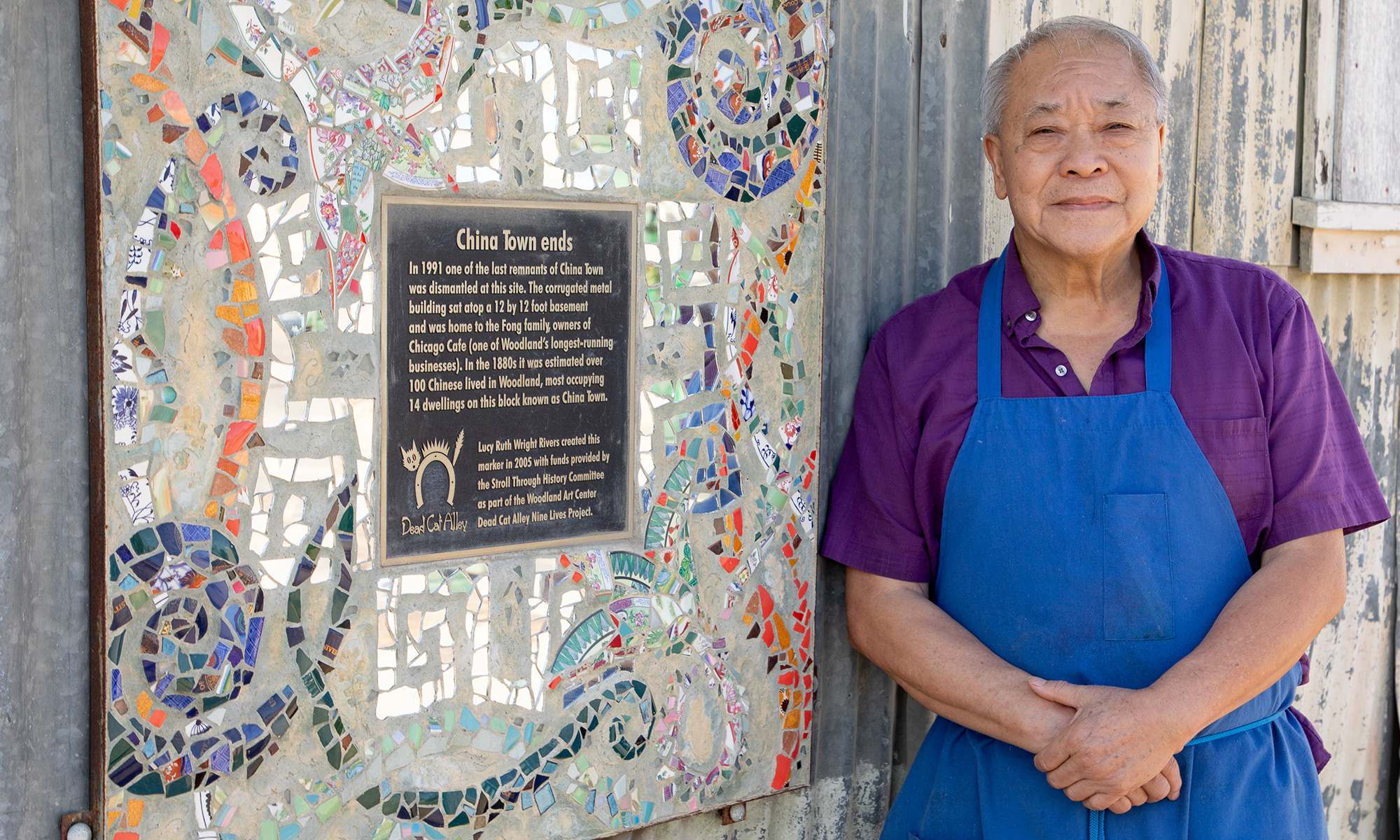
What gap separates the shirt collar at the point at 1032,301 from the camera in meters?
2.00

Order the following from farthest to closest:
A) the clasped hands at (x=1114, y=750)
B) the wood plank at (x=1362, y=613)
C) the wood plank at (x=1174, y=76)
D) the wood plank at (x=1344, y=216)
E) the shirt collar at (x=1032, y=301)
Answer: the wood plank at (x=1362, y=613)
the wood plank at (x=1344, y=216)
the wood plank at (x=1174, y=76)
the shirt collar at (x=1032, y=301)
the clasped hands at (x=1114, y=750)

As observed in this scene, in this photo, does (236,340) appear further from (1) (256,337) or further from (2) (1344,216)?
(2) (1344,216)

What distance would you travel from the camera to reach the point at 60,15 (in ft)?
4.87

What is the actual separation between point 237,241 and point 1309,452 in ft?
5.74

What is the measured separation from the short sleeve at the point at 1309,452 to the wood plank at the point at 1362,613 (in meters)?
1.30

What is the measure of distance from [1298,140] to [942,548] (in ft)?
6.12

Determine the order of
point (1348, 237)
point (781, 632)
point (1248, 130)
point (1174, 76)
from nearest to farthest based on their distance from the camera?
point (781, 632) → point (1174, 76) → point (1248, 130) → point (1348, 237)

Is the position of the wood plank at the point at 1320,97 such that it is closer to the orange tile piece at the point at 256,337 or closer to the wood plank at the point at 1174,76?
the wood plank at the point at 1174,76

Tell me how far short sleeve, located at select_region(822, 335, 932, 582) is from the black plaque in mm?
454

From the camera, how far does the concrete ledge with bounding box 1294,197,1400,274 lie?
9.98 feet

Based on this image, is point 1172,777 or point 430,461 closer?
point 430,461

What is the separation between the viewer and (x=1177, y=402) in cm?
197

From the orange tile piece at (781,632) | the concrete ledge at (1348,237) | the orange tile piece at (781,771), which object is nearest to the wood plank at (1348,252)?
the concrete ledge at (1348,237)

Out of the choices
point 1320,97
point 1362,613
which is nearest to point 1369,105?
point 1320,97
